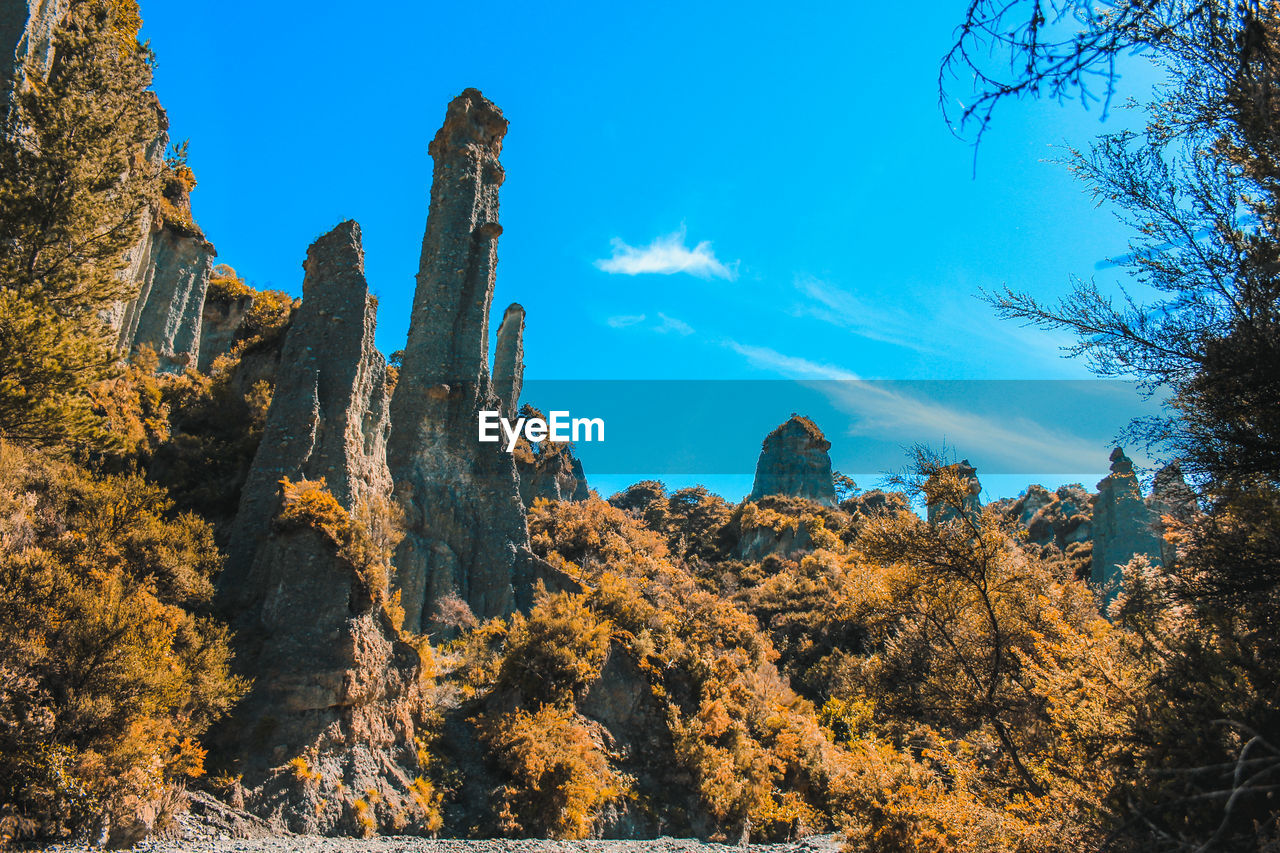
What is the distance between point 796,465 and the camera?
86.2 meters

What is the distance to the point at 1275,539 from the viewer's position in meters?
7.00

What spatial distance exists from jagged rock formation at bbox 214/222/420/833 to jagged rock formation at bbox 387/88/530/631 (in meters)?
7.52

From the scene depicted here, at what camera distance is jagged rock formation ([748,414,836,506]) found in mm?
84812

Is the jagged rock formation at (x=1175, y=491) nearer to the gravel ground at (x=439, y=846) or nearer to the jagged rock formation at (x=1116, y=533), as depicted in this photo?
the gravel ground at (x=439, y=846)

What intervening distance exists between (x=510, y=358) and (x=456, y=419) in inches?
646

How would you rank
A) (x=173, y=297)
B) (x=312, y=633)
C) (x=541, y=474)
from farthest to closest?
(x=541, y=474)
(x=173, y=297)
(x=312, y=633)

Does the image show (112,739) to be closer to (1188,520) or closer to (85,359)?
(85,359)

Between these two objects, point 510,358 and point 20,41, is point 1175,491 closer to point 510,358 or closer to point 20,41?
point 20,41

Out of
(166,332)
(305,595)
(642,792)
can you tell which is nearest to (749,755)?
(642,792)

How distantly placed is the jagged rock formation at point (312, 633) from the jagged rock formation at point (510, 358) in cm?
2412

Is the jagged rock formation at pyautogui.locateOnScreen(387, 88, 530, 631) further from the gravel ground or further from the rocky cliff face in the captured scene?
the rocky cliff face

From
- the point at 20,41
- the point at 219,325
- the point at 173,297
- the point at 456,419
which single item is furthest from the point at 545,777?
the point at 219,325

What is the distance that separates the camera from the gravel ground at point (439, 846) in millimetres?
10125

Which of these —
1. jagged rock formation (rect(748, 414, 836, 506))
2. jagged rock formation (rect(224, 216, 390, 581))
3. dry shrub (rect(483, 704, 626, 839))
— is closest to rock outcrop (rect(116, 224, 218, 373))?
jagged rock formation (rect(224, 216, 390, 581))
